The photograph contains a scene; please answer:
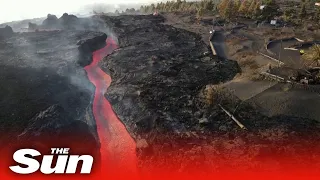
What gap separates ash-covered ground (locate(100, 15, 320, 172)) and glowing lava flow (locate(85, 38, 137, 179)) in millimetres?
1229

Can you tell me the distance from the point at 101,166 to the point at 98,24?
213 feet

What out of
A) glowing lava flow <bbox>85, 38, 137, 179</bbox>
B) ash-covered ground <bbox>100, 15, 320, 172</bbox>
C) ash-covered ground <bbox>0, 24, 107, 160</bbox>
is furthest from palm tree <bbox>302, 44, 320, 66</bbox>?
ash-covered ground <bbox>0, 24, 107, 160</bbox>

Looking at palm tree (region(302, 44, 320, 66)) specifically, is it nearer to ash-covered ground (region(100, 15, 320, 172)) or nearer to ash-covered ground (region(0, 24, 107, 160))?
ash-covered ground (region(100, 15, 320, 172))

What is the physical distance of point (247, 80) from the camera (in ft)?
154

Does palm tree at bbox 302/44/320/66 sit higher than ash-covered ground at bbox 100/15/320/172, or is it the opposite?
palm tree at bbox 302/44/320/66

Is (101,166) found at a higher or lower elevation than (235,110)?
lower

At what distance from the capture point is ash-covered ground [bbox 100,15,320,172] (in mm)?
32844

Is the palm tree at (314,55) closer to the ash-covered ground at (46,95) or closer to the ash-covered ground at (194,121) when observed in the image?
the ash-covered ground at (194,121)

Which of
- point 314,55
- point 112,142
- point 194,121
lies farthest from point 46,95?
point 314,55

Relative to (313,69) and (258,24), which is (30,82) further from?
(258,24)

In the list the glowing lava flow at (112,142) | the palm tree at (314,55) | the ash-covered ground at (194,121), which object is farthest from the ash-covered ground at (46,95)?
the palm tree at (314,55)

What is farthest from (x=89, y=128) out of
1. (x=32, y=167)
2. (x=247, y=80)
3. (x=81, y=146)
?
(x=247, y=80)

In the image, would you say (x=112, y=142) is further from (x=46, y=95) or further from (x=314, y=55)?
(x=314, y=55)

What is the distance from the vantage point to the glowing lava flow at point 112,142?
3591cm
